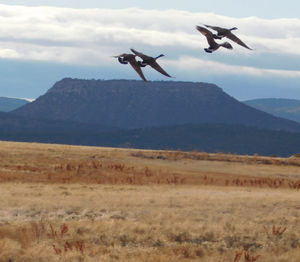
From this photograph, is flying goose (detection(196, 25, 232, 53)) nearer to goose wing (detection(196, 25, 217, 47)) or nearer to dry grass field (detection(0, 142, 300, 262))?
goose wing (detection(196, 25, 217, 47))

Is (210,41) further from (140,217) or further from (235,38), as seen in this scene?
(140,217)

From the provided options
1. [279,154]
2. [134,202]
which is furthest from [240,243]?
[279,154]

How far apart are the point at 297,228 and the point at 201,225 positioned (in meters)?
3.66

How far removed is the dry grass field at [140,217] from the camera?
74.9 feet

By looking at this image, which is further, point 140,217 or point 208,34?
point 140,217

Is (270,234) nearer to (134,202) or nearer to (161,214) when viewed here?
(161,214)

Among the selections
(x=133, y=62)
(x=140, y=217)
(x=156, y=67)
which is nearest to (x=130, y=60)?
(x=133, y=62)

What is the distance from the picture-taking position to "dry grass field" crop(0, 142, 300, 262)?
22.8m

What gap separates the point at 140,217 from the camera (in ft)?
90.2

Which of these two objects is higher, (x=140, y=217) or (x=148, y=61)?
(x=148, y=61)

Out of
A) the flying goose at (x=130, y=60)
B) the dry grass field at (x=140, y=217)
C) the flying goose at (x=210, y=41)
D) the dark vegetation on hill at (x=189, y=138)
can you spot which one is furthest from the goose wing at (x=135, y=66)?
the dark vegetation on hill at (x=189, y=138)

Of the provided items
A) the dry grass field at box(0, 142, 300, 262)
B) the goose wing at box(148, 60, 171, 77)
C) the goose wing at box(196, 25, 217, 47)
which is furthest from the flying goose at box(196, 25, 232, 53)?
the dry grass field at box(0, 142, 300, 262)

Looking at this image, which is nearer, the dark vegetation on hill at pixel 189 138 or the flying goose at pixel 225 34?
the flying goose at pixel 225 34

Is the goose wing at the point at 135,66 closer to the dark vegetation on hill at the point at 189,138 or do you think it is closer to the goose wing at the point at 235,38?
the goose wing at the point at 235,38
